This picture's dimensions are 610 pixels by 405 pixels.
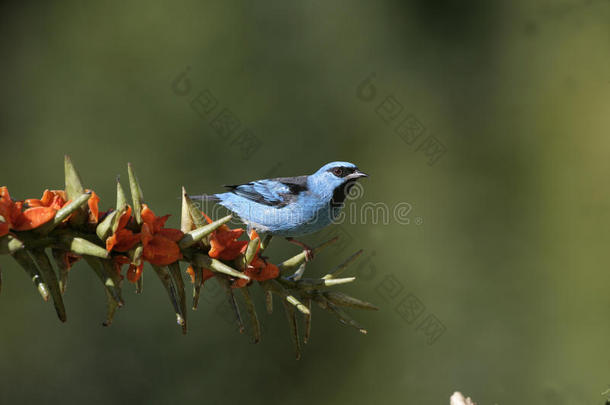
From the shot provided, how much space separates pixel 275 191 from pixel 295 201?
0.61 feet

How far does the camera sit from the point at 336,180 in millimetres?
2490

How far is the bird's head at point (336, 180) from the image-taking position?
2.47 metres

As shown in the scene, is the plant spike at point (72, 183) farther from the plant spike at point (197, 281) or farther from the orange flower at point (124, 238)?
the plant spike at point (197, 281)

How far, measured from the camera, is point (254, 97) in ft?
12.9

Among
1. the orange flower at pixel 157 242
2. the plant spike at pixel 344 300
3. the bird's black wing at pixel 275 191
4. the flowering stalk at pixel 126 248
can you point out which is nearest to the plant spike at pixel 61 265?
the flowering stalk at pixel 126 248

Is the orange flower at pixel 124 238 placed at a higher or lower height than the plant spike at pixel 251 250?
lower

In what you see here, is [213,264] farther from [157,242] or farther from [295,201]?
[295,201]

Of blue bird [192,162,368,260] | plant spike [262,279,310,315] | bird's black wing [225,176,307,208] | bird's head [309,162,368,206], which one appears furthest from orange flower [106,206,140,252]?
bird's black wing [225,176,307,208]

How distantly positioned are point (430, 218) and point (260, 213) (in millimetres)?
1748

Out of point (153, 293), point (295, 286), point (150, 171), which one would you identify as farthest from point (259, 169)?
point (295, 286)

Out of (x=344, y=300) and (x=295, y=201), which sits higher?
(x=344, y=300)

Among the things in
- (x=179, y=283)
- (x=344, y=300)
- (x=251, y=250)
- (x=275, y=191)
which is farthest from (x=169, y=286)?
(x=275, y=191)

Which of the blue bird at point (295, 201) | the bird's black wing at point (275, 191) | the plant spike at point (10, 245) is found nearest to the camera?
the plant spike at point (10, 245)

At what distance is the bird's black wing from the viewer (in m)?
2.65
